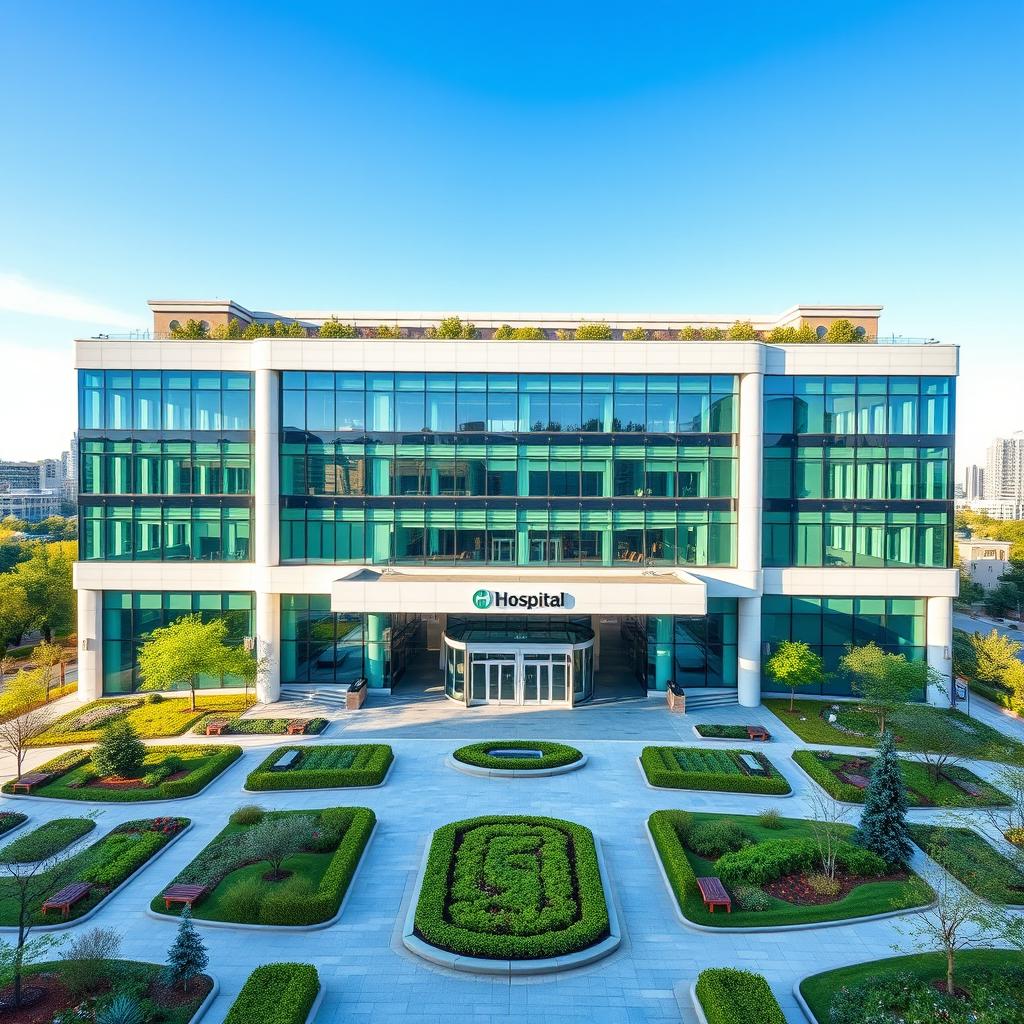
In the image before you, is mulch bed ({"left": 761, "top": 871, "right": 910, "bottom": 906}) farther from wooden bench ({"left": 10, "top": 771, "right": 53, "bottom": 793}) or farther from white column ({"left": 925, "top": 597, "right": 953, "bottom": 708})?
wooden bench ({"left": 10, "top": 771, "right": 53, "bottom": 793})

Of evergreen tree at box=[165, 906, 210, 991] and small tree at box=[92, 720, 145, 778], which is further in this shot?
small tree at box=[92, 720, 145, 778]

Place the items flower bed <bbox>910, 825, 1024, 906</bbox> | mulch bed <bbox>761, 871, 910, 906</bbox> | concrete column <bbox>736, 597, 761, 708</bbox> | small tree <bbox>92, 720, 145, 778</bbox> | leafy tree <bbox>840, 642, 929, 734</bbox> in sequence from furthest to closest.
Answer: concrete column <bbox>736, 597, 761, 708</bbox>
leafy tree <bbox>840, 642, 929, 734</bbox>
small tree <bbox>92, 720, 145, 778</bbox>
mulch bed <bbox>761, 871, 910, 906</bbox>
flower bed <bbox>910, 825, 1024, 906</bbox>

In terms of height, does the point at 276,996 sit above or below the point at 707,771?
above

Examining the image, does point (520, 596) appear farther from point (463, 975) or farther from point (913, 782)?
point (463, 975)

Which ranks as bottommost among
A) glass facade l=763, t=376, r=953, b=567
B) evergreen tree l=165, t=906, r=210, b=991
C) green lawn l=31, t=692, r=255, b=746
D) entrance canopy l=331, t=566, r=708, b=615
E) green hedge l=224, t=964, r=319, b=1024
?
green lawn l=31, t=692, r=255, b=746

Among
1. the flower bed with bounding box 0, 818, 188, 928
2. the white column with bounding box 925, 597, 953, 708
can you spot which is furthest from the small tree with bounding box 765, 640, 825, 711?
the flower bed with bounding box 0, 818, 188, 928

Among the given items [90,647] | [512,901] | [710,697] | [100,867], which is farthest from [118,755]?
[710,697]

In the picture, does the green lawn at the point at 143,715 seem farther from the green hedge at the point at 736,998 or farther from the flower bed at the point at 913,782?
the flower bed at the point at 913,782

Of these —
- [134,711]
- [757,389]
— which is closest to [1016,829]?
[757,389]
